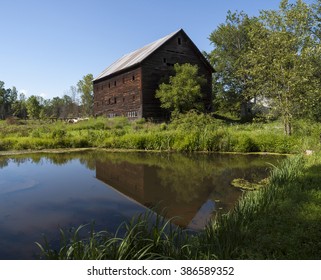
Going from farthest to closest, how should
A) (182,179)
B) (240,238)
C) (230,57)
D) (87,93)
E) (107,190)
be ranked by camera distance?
(87,93) < (230,57) < (182,179) < (107,190) < (240,238)

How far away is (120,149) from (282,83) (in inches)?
403

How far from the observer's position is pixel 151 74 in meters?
29.5

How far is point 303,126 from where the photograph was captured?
16.0 meters

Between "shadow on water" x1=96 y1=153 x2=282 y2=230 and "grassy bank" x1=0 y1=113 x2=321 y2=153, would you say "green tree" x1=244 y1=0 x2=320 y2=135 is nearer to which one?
"grassy bank" x1=0 y1=113 x2=321 y2=153

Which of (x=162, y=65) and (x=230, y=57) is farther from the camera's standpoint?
(x=230, y=57)

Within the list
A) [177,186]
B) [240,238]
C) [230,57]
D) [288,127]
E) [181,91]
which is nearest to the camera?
[240,238]

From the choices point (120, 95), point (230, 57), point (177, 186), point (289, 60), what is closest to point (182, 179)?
point (177, 186)

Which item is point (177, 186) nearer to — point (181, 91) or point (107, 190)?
point (107, 190)

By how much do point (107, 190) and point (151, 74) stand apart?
21.8 meters

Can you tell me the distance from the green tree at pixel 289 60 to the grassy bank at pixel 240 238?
35.5 feet

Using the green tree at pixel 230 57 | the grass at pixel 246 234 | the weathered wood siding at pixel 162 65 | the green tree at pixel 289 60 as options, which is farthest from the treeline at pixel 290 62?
the green tree at pixel 230 57

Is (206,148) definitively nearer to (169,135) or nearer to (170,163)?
(169,135)

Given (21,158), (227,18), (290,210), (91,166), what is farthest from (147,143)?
(227,18)

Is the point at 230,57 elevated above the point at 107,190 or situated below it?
above
